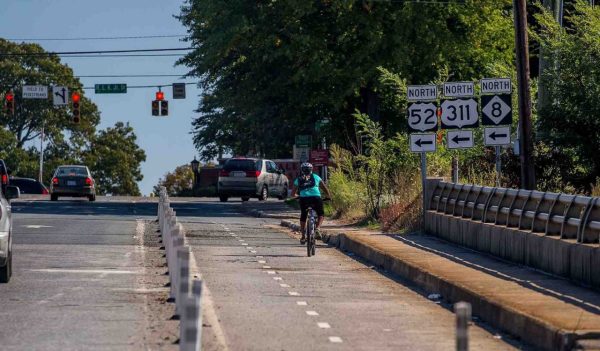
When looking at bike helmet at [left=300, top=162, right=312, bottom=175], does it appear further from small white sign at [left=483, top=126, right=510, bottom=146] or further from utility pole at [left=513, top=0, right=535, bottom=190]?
utility pole at [left=513, top=0, right=535, bottom=190]

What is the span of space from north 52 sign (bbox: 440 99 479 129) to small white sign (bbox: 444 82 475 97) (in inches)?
7.2

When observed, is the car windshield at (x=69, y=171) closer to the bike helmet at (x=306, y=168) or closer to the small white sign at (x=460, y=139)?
the small white sign at (x=460, y=139)

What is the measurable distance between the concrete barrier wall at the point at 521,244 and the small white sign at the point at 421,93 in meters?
2.22

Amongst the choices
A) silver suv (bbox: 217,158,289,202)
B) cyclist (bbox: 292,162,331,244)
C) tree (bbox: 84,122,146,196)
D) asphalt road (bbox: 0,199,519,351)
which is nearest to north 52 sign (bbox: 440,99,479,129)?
cyclist (bbox: 292,162,331,244)

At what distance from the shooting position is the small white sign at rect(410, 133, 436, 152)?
28938mm

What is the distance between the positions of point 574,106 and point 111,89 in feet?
151

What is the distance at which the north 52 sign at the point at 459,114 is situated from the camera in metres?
27.9

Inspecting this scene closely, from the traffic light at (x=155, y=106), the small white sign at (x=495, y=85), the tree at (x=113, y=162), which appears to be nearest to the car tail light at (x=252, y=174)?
the traffic light at (x=155, y=106)

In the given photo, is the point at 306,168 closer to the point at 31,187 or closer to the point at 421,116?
the point at 421,116

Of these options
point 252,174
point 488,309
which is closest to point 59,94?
point 252,174

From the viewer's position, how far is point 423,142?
28969 mm

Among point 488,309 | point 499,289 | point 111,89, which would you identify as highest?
point 111,89

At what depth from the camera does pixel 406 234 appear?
30406 mm

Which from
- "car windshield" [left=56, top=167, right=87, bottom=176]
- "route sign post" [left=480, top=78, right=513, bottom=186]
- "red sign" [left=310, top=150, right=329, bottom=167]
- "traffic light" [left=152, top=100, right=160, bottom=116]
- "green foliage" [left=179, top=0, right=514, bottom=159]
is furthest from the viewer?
"traffic light" [left=152, top=100, right=160, bottom=116]
